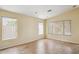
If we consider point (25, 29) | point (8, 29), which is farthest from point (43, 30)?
point (8, 29)

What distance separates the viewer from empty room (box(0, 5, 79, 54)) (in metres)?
2.25

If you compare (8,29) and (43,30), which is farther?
(43,30)

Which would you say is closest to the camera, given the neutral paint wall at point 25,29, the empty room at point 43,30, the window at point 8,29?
the window at point 8,29

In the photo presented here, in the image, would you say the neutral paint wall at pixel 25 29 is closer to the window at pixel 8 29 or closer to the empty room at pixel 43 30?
the empty room at pixel 43 30

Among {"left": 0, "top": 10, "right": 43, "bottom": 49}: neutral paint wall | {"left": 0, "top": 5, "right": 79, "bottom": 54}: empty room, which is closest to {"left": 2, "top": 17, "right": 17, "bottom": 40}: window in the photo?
{"left": 0, "top": 5, "right": 79, "bottom": 54}: empty room

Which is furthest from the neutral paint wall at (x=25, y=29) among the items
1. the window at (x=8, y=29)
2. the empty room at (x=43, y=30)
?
the window at (x=8, y=29)

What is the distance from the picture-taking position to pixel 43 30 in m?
3.24

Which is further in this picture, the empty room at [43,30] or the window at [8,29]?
the empty room at [43,30]

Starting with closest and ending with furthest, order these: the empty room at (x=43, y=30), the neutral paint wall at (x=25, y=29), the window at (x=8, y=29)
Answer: the window at (x=8, y=29) → the empty room at (x=43, y=30) → the neutral paint wall at (x=25, y=29)

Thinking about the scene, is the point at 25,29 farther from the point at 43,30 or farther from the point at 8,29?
the point at 8,29

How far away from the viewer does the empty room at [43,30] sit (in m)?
2.25
